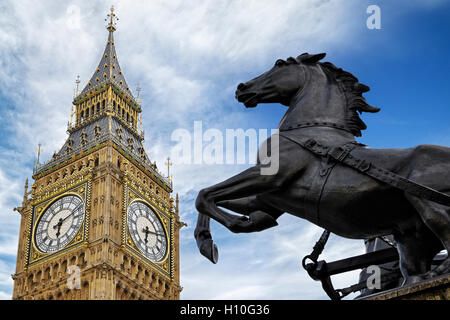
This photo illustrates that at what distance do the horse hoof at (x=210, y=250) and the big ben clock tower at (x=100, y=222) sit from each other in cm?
3305

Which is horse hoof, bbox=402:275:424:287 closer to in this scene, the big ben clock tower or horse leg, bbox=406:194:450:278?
horse leg, bbox=406:194:450:278

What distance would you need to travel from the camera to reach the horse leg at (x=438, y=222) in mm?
4613

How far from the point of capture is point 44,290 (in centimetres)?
3988

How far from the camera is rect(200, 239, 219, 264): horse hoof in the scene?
5.43 metres

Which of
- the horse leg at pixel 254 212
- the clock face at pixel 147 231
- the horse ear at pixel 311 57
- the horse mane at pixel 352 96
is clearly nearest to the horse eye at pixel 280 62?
the horse ear at pixel 311 57

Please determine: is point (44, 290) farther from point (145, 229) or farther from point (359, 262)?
point (359, 262)

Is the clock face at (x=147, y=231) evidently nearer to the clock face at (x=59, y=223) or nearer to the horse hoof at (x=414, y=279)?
the clock face at (x=59, y=223)

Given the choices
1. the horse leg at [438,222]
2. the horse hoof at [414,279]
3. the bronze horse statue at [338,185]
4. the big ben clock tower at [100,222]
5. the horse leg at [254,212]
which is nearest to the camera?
the horse leg at [438,222]

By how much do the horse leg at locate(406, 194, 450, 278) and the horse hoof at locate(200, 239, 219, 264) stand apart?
1826 millimetres

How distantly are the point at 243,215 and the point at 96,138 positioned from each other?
41397mm

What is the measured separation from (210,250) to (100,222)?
36173mm

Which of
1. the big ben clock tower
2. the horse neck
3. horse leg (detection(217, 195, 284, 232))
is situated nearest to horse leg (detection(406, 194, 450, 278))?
the horse neck

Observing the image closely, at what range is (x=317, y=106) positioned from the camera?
5891 mm

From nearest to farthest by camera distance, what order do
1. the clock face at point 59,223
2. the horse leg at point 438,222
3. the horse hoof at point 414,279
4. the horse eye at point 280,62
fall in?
the horse leg at point 438,222 → the horse hoof at point 414,279 → the horse eye at point 280,62 → the clock face at point 59,223
